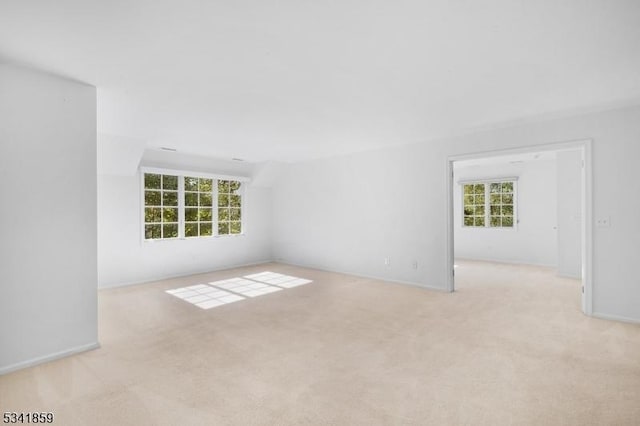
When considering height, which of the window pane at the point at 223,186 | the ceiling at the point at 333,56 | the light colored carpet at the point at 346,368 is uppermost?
the ceiling at the point at 333,56

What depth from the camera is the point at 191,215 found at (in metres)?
6.60

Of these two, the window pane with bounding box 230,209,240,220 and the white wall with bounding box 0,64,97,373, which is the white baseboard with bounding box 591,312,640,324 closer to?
the white wall with bounding box 0,64,97,373

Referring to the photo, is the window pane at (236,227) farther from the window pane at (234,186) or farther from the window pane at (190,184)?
the window pane at (190,184)

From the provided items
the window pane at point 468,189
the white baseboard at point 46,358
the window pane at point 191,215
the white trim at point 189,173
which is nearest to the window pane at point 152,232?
the window pane at point 191,215

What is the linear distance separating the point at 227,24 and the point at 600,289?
4.65 metres

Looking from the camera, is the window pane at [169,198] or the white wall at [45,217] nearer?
the white wall at [45,217]

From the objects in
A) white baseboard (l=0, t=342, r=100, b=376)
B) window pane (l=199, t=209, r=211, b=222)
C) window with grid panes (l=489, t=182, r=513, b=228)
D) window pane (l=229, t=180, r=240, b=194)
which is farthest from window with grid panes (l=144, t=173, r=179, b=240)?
window with grid panes (l=489, t=182, r=513, b=228)

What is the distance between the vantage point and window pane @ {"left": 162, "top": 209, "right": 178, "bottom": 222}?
621 cm

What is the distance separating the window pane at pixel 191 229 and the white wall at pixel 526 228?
6.53 m

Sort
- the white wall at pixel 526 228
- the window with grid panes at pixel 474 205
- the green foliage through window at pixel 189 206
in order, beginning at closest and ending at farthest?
1. the green foliage through window at pixel 189 206
2. the white wall at pixel 526 228
3. the window with grid panes at pixel 474 205

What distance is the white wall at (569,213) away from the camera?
5875 millimetres

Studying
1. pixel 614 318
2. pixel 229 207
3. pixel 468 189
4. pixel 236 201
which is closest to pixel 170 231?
pixel 229 207

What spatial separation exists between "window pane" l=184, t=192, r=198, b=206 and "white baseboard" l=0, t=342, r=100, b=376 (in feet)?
12.8

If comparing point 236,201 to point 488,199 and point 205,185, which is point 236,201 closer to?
point 205,185
